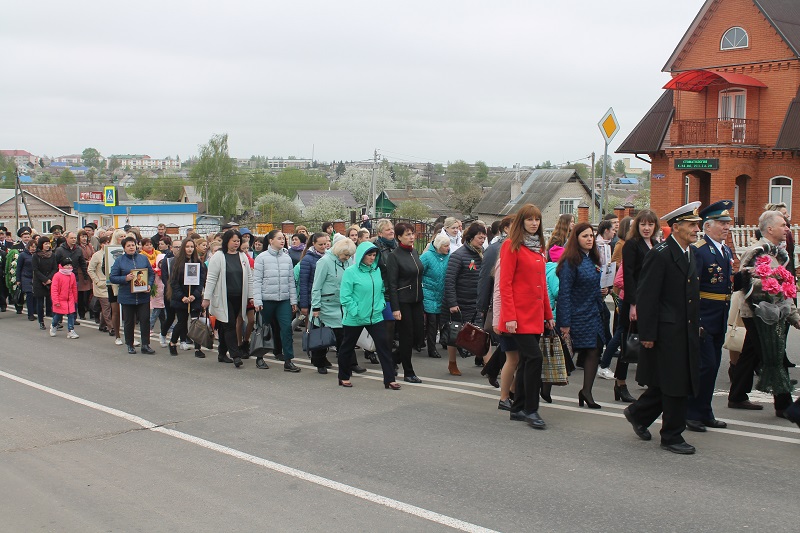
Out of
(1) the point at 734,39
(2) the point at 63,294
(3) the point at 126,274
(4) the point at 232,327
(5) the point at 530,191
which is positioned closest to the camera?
(4) the point at 232,327

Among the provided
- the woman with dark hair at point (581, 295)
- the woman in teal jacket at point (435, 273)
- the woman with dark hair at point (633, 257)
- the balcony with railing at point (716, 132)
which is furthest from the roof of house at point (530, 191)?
the woman with dark hair at point (581, 295)

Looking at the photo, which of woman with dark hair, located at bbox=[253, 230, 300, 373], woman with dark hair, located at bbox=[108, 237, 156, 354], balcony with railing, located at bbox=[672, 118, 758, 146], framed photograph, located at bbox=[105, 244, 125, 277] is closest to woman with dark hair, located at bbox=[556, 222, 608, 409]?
woman with dark hair, located at bbox=[253, 230, 300, 373]

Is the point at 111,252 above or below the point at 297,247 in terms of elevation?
below

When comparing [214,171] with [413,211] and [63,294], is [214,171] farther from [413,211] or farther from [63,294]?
[63,294]

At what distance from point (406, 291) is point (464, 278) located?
85 cm

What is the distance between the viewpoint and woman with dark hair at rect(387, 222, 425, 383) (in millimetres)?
10852

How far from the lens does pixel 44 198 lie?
10519cm

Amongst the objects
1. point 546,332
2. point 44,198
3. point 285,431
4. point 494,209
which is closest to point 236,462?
point 285,431

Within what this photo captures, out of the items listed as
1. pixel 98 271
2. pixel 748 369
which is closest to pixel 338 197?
pixel 98 271

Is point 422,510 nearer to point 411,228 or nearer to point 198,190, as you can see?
point 411,228

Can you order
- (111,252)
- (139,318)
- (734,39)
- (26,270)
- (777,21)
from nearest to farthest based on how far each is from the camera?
(139,318) < (111,252) < (26,270) < (777,21) < (734,39)

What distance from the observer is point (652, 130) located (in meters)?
38.9

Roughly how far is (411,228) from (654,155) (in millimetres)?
30467

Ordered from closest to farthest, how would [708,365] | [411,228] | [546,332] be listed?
1. [708,365]
2. [546,332]
3. [411,228]
